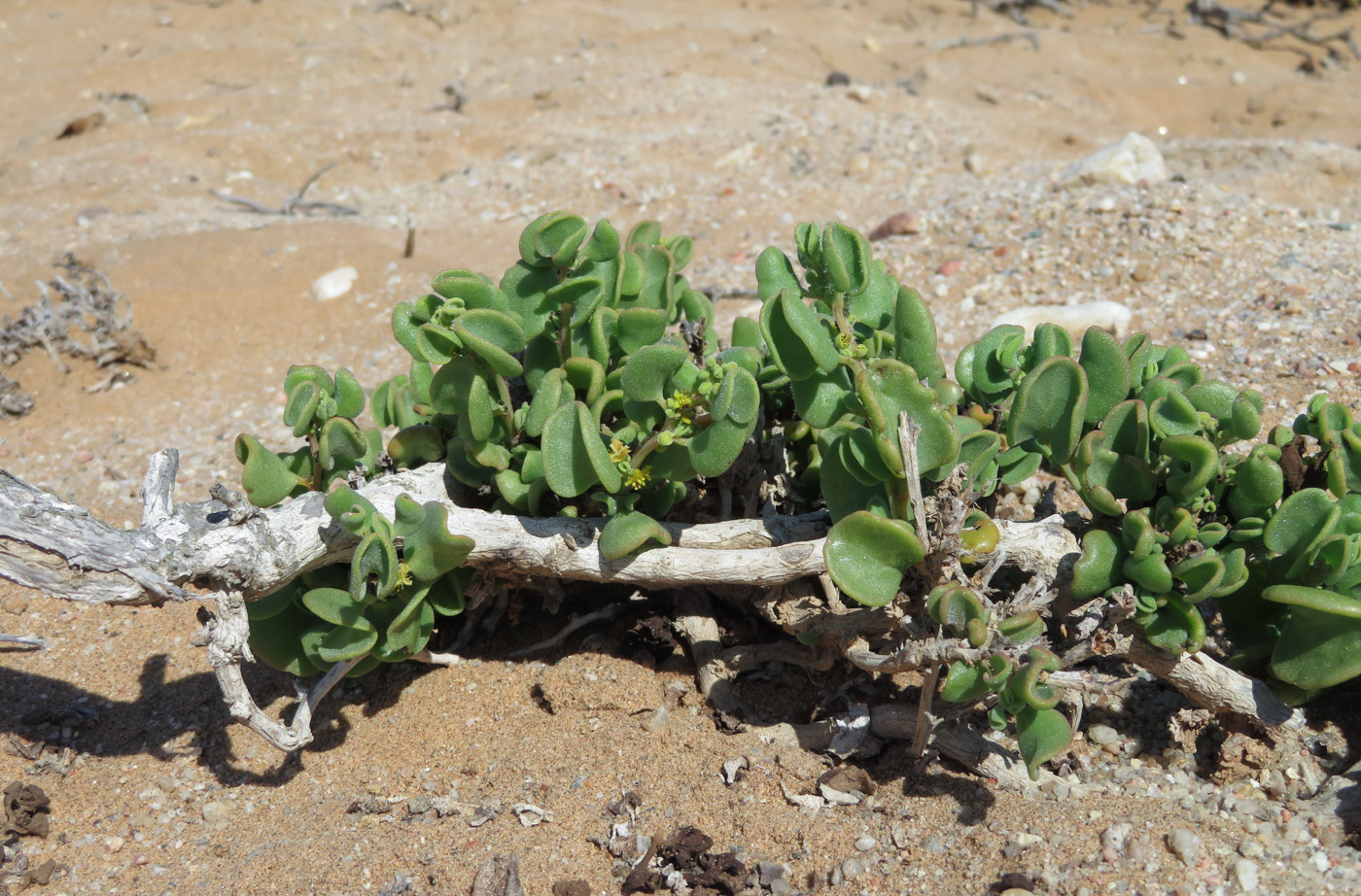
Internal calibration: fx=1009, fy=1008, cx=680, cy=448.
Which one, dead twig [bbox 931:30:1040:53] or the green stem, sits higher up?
the green stem

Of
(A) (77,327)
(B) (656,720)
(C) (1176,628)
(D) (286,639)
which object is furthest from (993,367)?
(A) (77,327)

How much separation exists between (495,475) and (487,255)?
339 centimetres

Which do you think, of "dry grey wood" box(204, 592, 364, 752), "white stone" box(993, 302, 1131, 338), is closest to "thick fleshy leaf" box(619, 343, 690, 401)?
"dry grey wood" box(204, 592, 364, 752)

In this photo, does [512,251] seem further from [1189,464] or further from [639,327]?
[1189,464]

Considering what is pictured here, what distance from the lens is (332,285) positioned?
17.7 ft

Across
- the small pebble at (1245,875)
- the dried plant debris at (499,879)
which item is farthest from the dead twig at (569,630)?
the small pebble at (1245,875)

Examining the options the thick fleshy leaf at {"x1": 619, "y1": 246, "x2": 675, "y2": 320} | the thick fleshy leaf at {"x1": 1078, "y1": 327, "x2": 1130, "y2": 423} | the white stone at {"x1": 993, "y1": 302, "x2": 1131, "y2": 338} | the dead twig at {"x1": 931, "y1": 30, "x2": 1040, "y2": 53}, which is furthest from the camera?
the dead twig at {"x1": 931, "y1": 30, "x2": 1040, "y2": 53}

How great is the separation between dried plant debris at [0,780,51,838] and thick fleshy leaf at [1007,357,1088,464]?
267 centimetres

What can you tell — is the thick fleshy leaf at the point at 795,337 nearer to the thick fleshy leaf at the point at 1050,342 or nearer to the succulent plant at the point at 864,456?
the succulent plant at the point at 864,456

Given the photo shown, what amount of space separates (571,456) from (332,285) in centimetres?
344

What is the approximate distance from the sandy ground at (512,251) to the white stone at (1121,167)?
8.4 inches

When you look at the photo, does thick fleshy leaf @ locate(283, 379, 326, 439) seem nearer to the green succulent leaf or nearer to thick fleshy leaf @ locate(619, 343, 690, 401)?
thick fleshy leaf @ locate(619, 343, 690, 401)

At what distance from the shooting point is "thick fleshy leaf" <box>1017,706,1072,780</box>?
86.1 inches

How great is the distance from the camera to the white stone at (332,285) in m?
5.36
